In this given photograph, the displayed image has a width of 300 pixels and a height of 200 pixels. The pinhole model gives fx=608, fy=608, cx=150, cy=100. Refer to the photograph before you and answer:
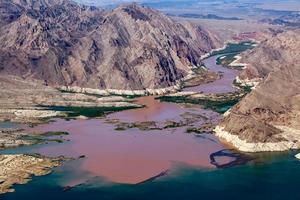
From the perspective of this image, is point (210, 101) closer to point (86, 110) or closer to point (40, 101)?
point (86, 110)

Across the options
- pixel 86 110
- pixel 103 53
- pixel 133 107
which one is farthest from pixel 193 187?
pixel 103 53

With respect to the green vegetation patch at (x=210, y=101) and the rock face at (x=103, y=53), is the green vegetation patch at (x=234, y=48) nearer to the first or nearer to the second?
the rock face at (x=103, y=53)

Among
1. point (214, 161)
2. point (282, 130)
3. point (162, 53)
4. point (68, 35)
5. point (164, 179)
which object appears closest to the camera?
point (164, 179)

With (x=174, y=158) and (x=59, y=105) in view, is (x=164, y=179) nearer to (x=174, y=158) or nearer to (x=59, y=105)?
(x=174, y=158)

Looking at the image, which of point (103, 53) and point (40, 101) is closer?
point (40, 101)

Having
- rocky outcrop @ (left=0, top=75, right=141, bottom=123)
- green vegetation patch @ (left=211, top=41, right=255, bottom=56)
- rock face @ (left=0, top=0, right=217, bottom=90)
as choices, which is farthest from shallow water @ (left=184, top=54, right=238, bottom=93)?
green vegetation patch @ (left=211, top=41, right=255, bottom=56)

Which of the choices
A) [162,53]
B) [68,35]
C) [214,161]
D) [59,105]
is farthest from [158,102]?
[68,35]

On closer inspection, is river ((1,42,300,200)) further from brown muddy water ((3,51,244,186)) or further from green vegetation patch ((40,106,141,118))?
green vegetation patch ((40,106,141,118))
